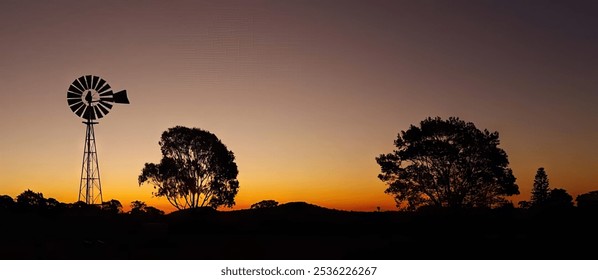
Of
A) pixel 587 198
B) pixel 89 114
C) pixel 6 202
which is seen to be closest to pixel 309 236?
pixel 89 114

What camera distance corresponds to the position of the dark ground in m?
16.8

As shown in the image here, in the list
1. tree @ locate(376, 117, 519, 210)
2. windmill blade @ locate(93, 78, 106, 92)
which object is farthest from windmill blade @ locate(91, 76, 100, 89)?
tree @ locate(376, 117, 519, 210)

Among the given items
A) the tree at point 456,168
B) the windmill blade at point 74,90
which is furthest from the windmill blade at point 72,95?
the tree at point 456,168

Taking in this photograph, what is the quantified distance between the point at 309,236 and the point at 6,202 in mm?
16771

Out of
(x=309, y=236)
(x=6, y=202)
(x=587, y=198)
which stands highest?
(x=6, y=202)

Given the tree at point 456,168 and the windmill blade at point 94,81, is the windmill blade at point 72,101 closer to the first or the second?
the windmill blade at point 94,81

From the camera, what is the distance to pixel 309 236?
2330 centimetres

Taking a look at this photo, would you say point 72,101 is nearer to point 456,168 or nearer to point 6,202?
point 6,202

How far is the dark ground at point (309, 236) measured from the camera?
1684cm

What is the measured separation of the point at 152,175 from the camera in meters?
41.6

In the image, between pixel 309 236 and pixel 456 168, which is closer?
pixel 309 236

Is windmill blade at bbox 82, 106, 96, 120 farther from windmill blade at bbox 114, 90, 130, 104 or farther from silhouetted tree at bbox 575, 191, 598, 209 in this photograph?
silhouetted tree at bbox 575, 191, 598, 209

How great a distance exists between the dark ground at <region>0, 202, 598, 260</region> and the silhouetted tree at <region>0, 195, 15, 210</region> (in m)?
1.99

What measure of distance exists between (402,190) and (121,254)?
2320cm
